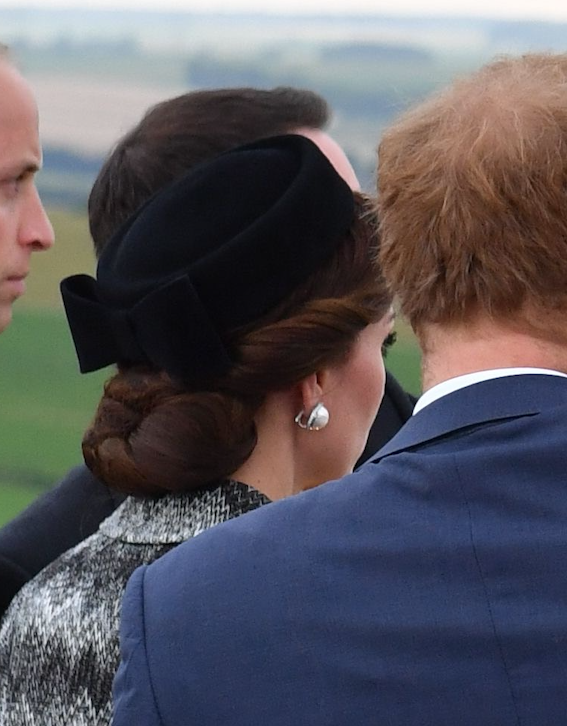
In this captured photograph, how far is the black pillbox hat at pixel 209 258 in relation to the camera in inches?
67.1

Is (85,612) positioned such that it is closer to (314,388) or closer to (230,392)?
(230,392)

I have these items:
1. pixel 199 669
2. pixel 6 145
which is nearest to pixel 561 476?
pixel 199 669

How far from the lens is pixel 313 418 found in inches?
71.2

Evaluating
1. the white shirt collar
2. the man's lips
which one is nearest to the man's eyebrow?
the man's lips

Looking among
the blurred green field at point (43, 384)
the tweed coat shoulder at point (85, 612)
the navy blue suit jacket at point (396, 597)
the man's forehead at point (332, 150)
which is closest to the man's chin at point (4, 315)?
the tweed coat shoulder at point (85, 612)

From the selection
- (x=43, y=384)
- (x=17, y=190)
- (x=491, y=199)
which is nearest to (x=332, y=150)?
(x=17, y=190)

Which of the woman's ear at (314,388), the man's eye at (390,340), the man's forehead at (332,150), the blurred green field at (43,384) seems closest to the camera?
the woman's ear at (314,388)

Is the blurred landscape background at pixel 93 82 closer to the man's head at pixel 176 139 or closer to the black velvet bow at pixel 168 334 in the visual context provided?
the man's head at pixel 176 139

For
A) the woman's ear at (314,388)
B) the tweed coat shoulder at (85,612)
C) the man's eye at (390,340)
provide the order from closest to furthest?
the tweed coat shoulder at (85,612) < the woman's ear at (314,388) < the man's eye at (390,340)

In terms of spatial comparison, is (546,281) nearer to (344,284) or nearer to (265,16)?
(344,284)

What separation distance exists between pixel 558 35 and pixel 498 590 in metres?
2.54

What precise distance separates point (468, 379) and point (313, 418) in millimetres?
575

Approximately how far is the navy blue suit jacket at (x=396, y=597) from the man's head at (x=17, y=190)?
2.30 feet

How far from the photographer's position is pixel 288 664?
1.19m
